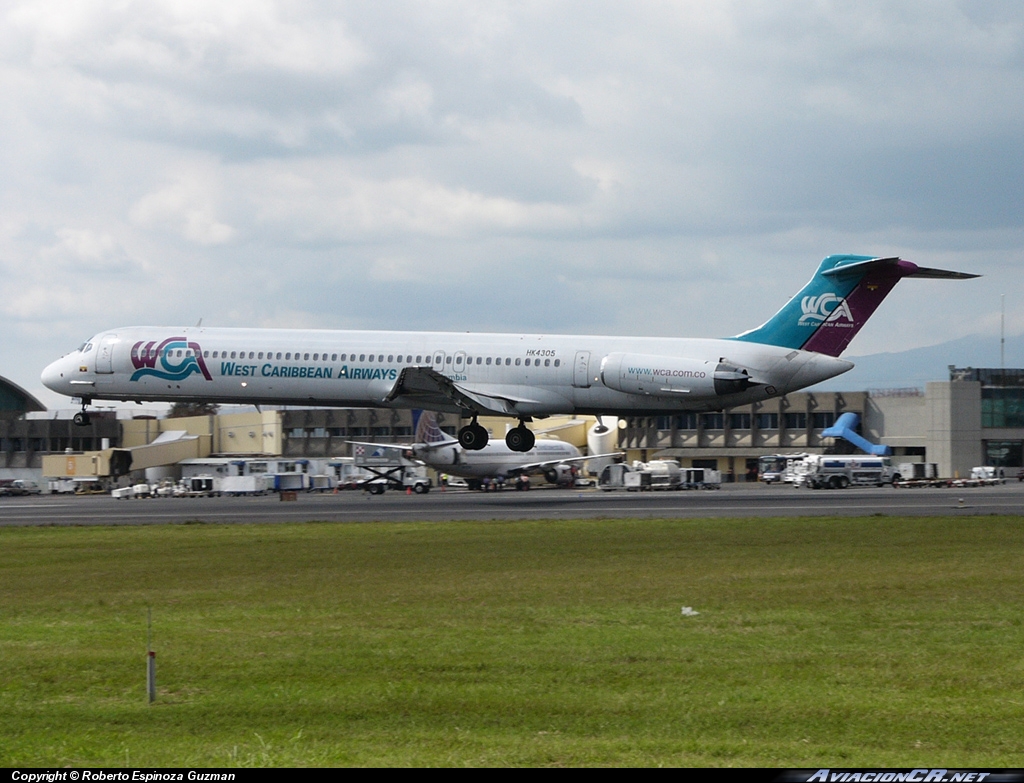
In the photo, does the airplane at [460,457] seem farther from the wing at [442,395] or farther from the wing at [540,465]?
the wing at [442,395]

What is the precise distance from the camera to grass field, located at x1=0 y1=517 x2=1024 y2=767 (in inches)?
444

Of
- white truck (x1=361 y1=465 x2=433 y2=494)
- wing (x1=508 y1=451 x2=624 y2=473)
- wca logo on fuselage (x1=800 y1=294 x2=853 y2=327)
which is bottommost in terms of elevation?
white truck (x1=361 y1=465 x2=433 y2=494)

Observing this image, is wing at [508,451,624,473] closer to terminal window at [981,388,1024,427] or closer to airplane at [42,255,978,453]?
airplane at [42,255,978,453]

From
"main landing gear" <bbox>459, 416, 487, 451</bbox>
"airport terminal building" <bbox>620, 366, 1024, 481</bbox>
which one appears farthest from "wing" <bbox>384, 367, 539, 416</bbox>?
"airport terminal building" <bbox>620, 366, 1024, 481</bbox>

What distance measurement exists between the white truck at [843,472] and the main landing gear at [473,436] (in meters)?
32.1

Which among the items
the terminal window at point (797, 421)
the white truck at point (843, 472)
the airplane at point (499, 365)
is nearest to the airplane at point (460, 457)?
the white truck at point (843, 472)

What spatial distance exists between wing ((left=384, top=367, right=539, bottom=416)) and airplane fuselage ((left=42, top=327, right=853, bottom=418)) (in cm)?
9

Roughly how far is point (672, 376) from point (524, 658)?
105 feet

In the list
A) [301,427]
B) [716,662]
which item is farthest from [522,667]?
[301,427]

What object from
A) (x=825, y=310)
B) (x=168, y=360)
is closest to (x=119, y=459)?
(x=168, y=360)

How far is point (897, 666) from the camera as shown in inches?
580

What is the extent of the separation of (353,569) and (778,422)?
3617 inches

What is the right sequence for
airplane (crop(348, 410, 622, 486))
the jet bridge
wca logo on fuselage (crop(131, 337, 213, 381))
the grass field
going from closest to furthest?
the grass field < wca logo on fuselage (crop(131, 337, 213, 381)) < airplane (crop(348, 410, 622, 486)) < the jet bridge
